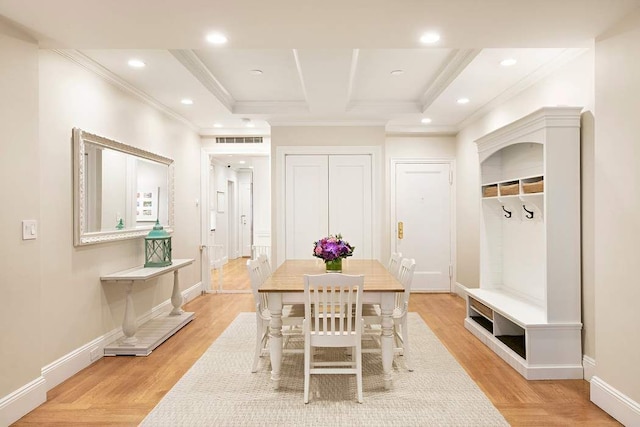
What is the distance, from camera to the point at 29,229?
2.42 m

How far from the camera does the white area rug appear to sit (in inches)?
90.7

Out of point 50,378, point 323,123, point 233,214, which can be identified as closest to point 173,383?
point 50,378

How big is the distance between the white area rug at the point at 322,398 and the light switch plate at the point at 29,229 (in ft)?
4.51

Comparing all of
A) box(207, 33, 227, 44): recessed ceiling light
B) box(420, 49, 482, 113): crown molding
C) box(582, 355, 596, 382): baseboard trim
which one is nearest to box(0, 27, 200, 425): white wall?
box(207, 33, 227, 44): recessed ceiling light

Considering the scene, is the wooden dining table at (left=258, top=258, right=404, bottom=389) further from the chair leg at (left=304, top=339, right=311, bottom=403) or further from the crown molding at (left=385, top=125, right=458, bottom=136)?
the crown molding at (left=385, top=125, right=458, bottom=136)

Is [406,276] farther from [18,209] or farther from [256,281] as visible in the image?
[18,209]

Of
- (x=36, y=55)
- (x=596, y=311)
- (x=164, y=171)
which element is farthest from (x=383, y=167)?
(x=36, y=55)

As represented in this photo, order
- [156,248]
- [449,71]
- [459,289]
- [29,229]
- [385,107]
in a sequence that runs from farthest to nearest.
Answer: [459,289] < [385,107] < [156,248] < [449,71] < [29,229]

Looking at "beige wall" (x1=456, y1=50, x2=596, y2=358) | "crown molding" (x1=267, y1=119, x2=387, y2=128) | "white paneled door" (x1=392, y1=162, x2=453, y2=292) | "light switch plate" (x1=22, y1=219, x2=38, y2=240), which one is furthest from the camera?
"white paneled door" (x1=392, y1=162, x2=453, y2=292)

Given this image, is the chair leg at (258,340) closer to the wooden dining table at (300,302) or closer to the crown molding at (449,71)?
the wooden dining table at (300,302)

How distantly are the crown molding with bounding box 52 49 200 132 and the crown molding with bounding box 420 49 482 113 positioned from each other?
3.07 meters

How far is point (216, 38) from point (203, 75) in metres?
1.27

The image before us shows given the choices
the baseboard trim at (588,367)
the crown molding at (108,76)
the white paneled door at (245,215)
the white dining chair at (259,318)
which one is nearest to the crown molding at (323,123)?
the crown molding at (108,76)

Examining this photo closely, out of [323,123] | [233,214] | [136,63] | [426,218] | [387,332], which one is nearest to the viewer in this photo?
[387,332]
